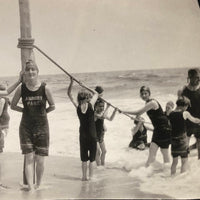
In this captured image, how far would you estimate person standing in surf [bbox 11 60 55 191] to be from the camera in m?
2.47

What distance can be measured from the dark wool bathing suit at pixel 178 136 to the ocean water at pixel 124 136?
116 millimetres

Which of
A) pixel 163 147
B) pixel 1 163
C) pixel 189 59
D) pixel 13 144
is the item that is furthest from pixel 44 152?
pixel 189 59

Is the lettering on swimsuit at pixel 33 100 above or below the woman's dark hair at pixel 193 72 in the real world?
below

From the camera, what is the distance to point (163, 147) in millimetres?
2676

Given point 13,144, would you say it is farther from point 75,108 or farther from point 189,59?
point 189,59

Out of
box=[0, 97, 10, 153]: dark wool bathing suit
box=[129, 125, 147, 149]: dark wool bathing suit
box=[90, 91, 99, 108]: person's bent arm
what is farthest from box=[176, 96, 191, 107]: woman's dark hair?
box=[0, 97, 10, 153]: dark wool bathing suit

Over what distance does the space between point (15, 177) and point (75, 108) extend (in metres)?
0.66

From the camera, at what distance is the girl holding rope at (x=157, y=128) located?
266cm

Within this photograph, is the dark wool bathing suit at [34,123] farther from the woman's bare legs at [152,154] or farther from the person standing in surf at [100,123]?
the woman's bare legs at [152,154]

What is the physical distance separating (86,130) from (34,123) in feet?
1.22

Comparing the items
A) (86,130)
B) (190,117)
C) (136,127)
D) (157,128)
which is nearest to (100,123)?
(86,130)

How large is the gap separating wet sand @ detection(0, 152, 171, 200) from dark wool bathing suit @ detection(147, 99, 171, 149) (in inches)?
12.9

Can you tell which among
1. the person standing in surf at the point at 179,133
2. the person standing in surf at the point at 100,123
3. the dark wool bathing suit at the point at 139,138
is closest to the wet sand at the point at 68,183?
the person standing in surf at the point at 100,123

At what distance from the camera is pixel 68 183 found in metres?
2.61
